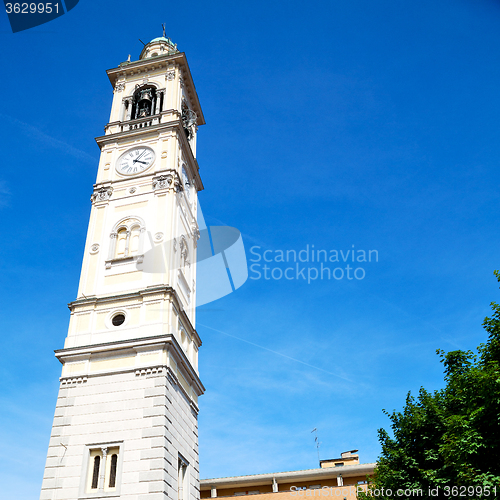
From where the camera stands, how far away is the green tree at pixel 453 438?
59.6 ft

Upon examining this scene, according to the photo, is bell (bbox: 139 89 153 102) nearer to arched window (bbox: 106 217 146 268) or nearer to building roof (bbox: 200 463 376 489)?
arched window (bbox: 106 217 146 268)

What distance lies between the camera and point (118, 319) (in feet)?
97.6

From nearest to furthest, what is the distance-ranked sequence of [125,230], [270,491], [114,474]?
[114,474] < [125,230] < [270,491]

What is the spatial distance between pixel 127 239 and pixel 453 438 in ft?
71.3

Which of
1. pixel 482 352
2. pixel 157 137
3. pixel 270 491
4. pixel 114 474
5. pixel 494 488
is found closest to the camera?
→ pixel 494 488

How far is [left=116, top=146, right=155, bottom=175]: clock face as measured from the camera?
36531 millimetres

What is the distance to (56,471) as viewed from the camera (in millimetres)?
24547

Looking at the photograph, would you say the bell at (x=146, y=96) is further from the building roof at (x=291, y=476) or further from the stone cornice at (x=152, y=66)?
the building roof at (x=291, y=476)

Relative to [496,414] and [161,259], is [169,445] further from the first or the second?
[496,414]

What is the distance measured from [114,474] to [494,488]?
16.4m

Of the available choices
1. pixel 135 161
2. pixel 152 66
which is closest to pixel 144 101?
pixel 152 66

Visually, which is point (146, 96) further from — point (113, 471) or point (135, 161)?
point (113, 471)

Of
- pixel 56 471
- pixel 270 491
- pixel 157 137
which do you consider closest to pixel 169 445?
pixel 56 471

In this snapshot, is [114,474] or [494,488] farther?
[114,474]
